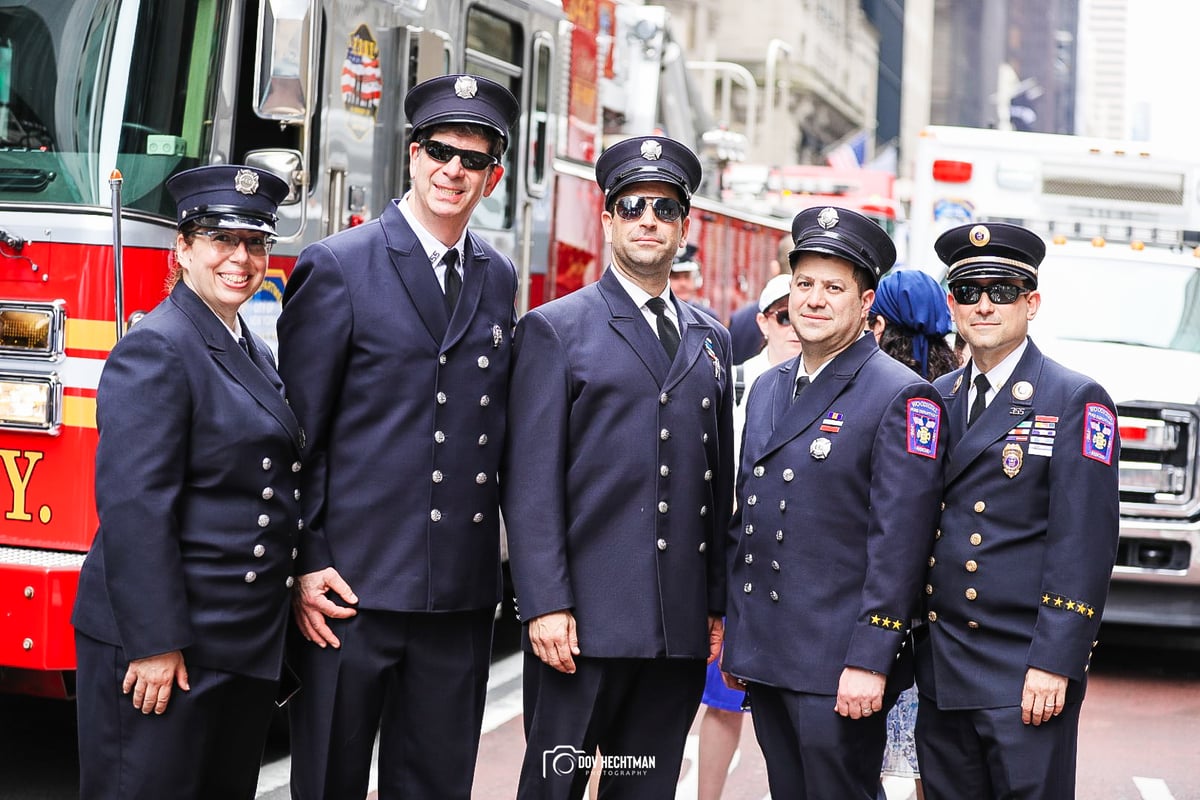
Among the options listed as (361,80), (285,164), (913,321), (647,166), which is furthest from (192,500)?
(361,80)

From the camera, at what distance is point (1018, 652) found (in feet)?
13.1

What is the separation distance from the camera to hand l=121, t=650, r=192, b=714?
3.70 meters

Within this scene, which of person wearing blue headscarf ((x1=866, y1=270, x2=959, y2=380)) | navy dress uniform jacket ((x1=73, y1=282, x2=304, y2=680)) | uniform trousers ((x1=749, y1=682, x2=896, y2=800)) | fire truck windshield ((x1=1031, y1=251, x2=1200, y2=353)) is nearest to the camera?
navy dress uniform jacket ((x1=73, y1=282, x2=304, y2=680))

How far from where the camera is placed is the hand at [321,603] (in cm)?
402

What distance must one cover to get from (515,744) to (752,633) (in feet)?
9.39

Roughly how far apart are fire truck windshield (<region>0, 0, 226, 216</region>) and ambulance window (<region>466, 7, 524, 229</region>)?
1.86m

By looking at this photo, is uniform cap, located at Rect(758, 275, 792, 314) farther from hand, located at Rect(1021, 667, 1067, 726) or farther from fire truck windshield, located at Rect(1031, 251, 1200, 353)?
fire truck windshield, located at Rect(1031, 251, 1200, 353)

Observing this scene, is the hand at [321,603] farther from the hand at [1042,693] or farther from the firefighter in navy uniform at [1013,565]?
the hand at [1042,693]

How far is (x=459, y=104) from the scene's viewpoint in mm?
4184

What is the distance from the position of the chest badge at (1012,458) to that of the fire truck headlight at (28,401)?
308cm

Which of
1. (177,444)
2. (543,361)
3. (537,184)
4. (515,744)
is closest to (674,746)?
(543,361)

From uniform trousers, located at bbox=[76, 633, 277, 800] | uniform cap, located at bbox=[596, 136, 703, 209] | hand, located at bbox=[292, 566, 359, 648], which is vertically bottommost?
uniform trousers, located at bbox=[76, 633, 277, 800]

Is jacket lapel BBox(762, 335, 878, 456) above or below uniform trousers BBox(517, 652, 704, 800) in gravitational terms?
above

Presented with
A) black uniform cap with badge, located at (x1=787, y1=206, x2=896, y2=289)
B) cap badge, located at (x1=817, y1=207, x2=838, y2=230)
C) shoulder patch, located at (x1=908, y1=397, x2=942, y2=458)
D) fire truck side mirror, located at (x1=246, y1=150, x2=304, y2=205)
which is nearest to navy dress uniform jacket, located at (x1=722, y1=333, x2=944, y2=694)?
shoulder patch, located at (x1=908, y1=397, x2=942, y2=458)
